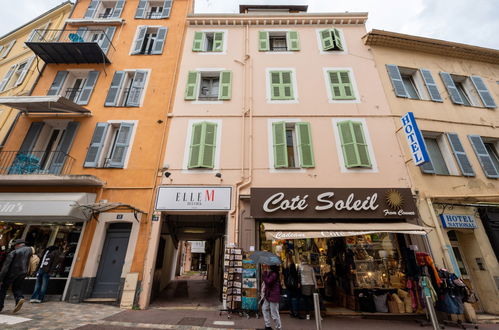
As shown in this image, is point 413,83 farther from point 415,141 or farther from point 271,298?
point 271,298

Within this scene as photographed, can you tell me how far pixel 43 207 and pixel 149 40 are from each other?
9.27 metres

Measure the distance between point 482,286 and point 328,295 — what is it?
199 inches

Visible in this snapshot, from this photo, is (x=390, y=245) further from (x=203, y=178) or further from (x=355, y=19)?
(x=355, y=19)

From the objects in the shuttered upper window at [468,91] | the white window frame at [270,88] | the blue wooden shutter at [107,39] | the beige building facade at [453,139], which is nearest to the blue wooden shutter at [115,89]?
the blue wooden shutter at [107,39]

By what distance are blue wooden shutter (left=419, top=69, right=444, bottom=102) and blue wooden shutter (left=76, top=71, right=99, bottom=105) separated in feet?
50.1

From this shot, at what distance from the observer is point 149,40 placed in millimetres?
11906

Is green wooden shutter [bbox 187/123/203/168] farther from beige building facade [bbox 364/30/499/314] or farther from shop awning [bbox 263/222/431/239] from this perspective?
beige building facade [bbox 364/30/499/314]

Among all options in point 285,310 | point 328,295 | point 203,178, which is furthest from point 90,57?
point 328,295

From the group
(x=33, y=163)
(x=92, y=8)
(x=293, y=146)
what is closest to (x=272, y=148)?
(x=293, y=146)

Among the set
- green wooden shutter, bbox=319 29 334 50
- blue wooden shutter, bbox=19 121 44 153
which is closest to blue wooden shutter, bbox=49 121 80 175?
blue wooden shutter, bbox=19 121 44 153

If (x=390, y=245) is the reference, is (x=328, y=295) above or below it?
below

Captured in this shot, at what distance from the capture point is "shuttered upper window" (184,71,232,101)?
10023 millimetres

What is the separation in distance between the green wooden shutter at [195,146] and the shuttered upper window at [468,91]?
11308mm

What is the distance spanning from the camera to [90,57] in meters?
10.5
